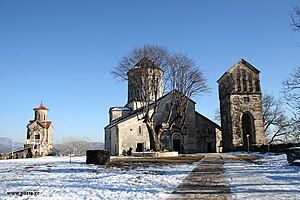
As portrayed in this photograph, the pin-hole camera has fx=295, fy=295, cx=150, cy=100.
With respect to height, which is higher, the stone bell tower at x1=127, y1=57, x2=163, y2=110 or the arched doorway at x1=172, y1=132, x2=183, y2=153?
the stone bell tower at x1=127, y1=57, x2=163, y2=110

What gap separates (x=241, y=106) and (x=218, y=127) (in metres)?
5.75

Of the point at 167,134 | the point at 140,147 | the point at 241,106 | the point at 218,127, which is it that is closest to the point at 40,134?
the point at 140,147

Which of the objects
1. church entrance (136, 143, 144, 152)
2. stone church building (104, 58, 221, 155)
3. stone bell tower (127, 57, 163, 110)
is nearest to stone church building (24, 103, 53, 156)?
stone church building (104, 58, 221, 155)

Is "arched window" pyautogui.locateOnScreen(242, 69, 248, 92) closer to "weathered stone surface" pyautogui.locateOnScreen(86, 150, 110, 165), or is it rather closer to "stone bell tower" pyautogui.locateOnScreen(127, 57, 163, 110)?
"stone bell tower" pyautogui.locateOnScreen(127, 57, 163, 110)

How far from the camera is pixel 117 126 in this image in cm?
4666

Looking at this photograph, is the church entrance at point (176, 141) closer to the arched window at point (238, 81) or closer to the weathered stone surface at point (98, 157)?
the arched window at point (238, 81)

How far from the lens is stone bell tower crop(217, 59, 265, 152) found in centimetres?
4794

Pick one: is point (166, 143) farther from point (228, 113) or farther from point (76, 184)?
point (76, 184)

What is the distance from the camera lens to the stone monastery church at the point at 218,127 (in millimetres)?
47375

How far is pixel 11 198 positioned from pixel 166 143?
41.9 meters

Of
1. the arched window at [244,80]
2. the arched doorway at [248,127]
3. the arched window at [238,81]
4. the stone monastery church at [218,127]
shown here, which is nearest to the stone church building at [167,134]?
the stone monastery church at [218,127]

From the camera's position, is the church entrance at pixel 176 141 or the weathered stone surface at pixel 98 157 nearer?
the weathered stone surface at pixel 98 157

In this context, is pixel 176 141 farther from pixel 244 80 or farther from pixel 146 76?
pixel 146 76

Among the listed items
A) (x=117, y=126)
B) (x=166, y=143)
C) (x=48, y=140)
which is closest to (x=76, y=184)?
(x=117, y=126)
